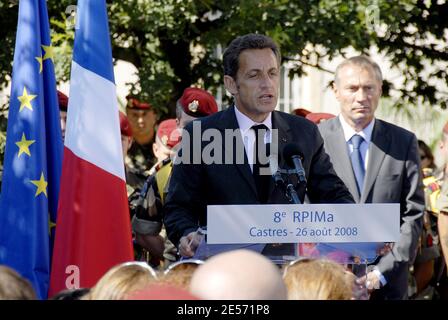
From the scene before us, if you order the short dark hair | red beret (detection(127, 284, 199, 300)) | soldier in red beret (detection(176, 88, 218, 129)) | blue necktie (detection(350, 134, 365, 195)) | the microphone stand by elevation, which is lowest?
red beret (detection(127, 284, 199, 300))

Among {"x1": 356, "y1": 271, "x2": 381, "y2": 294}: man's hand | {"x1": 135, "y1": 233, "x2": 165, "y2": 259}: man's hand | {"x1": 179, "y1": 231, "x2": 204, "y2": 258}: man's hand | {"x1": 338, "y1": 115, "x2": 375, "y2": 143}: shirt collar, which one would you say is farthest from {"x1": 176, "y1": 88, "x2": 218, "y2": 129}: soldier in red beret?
{"x1": 179, "y1": 231, "x2": 204, "y2": 258}: man's hand

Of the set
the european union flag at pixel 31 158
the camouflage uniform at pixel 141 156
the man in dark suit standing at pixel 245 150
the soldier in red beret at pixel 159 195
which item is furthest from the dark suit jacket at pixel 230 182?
the camouflage uniform at pixel 141 156

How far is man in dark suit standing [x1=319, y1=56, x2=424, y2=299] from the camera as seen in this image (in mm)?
6262

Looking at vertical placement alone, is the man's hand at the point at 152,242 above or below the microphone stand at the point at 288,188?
below

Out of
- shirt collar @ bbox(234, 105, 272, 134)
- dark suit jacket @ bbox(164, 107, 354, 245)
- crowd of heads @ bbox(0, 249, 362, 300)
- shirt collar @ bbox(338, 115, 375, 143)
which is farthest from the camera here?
shirt collar @ bbox(338, 115, 375, 143)

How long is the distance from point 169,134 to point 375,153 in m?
2.36

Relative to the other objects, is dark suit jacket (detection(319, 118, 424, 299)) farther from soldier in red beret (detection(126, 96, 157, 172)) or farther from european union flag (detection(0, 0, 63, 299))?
soldier in red beret (detection(126, 96, 157, 172))

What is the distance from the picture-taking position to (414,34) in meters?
11.5

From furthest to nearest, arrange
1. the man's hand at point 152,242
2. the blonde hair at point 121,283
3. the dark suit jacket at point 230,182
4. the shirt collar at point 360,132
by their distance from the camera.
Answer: the man's hand at point 152,242 → the shirt collar at point 360,132 → the dark suit jacket at point 230,182 → the blonde hair at point 121,283

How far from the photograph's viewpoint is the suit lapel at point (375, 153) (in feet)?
20.8

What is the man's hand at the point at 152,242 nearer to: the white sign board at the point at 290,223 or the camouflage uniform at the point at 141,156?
the white sign board at the point at 290,223

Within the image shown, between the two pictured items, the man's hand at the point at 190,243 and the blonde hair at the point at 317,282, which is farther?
the man's hand at the point at 190,243

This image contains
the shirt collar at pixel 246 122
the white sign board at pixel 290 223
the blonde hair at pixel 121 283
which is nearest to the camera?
the blonde hair at pixel 121 283

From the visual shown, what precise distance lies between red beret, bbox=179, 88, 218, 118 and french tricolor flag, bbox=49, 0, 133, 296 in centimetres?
142
